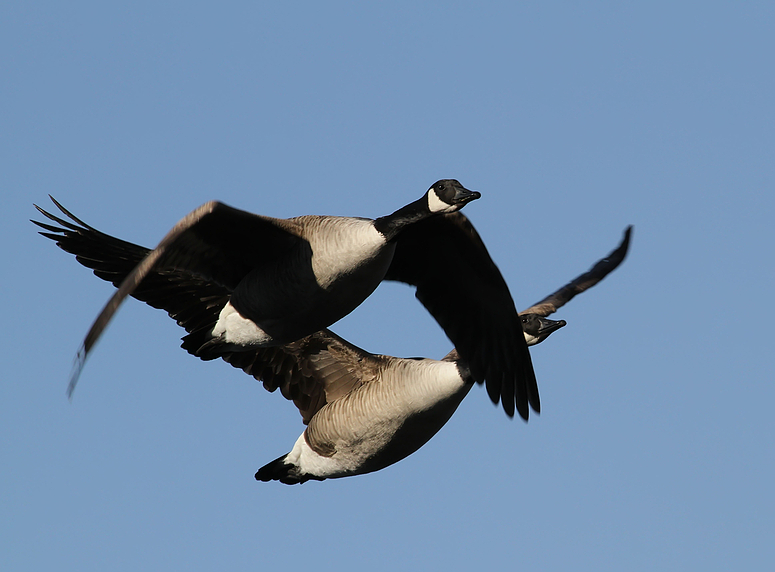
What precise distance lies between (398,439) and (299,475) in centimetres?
164

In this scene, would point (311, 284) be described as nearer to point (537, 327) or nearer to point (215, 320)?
point (215, 320)

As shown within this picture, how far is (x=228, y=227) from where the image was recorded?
415 inches

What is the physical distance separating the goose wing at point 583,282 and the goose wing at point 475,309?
4.86 ft

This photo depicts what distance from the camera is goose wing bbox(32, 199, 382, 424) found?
39.7 feet

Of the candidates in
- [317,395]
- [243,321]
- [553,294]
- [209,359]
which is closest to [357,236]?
[243,321]

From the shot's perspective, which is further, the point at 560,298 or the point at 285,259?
the point at 560,298

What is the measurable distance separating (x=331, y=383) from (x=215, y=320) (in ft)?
5.50

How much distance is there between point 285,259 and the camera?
→ 10.5m

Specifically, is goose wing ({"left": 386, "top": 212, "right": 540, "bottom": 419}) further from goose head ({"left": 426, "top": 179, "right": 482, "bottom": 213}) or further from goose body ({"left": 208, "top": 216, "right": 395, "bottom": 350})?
goose body ({"left": 208, "top": 216, "right": 395, "bottom": 350})

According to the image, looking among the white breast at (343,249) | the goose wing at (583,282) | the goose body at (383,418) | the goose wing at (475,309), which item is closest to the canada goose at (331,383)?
the goose body at (383,418)

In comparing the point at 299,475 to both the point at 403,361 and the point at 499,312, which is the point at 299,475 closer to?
the point at 403,361

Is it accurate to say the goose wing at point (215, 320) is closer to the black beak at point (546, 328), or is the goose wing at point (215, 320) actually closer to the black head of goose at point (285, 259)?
the black head of goose at point (285, 259)

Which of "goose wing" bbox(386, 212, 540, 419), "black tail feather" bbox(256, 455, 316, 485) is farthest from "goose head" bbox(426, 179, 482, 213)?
"black tail feather" bbox(256, 455, 316, 485)

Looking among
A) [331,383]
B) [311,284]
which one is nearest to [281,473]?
[331,383]
